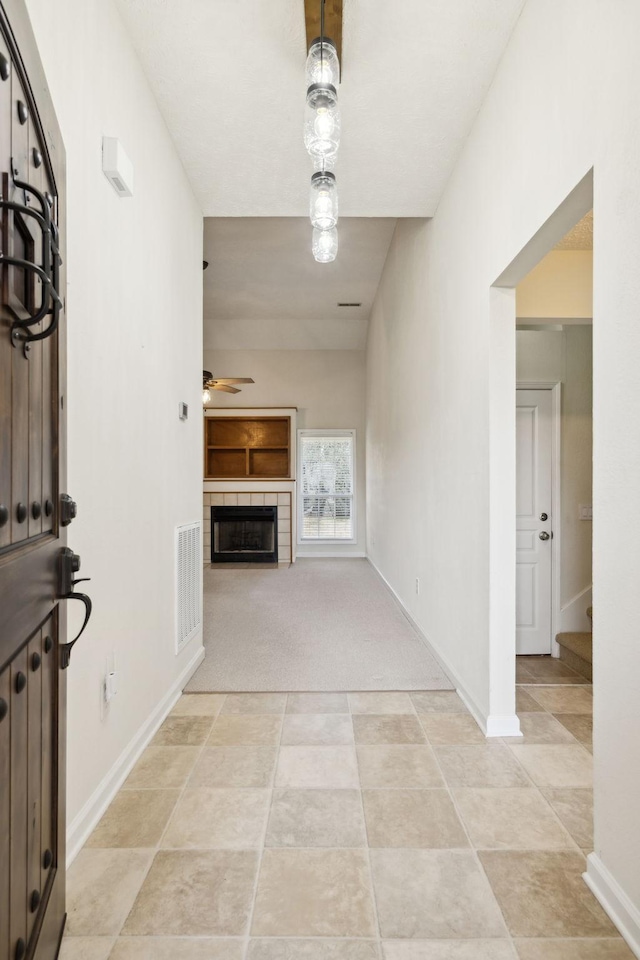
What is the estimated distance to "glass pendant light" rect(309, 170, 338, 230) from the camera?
2.35 m

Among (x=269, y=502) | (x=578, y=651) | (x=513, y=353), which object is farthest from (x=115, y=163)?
(x=269, y=502)

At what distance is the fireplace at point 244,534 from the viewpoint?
7.93 m

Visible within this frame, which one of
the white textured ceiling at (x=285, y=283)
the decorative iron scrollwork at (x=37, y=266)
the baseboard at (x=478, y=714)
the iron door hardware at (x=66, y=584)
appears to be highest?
the white textured ceiling at (x=285, y=283)

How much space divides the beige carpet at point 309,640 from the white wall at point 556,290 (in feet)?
7.29

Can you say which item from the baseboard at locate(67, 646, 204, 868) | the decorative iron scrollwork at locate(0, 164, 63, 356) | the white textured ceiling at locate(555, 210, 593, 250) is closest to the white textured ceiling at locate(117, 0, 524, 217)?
the white textured ceiling at locate(555, 210, 593, 250)

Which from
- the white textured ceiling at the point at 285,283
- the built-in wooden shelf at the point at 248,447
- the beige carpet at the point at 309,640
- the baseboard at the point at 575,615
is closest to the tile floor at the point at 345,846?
the beige carpet at the point at 309,640

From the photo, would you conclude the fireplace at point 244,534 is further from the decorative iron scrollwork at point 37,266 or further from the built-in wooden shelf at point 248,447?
the decorative iron scrollwork at point 37,266

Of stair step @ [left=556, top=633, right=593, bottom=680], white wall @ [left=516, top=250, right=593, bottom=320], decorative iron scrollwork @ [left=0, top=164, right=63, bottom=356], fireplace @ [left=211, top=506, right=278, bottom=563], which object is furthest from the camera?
fireplace @ [left=211, top=506, right=278, bottom=563]

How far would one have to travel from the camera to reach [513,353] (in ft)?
8.16

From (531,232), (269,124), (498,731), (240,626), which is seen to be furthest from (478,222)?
(240,626)

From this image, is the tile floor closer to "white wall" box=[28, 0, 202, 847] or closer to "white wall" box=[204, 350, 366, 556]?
"white wall" box=[28, 0, 202, 847]

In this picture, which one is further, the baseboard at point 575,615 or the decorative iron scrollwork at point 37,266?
the baseboard at point 575,615

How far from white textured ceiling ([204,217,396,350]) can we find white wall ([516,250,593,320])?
2210mm

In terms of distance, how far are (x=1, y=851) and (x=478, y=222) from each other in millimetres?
2843
